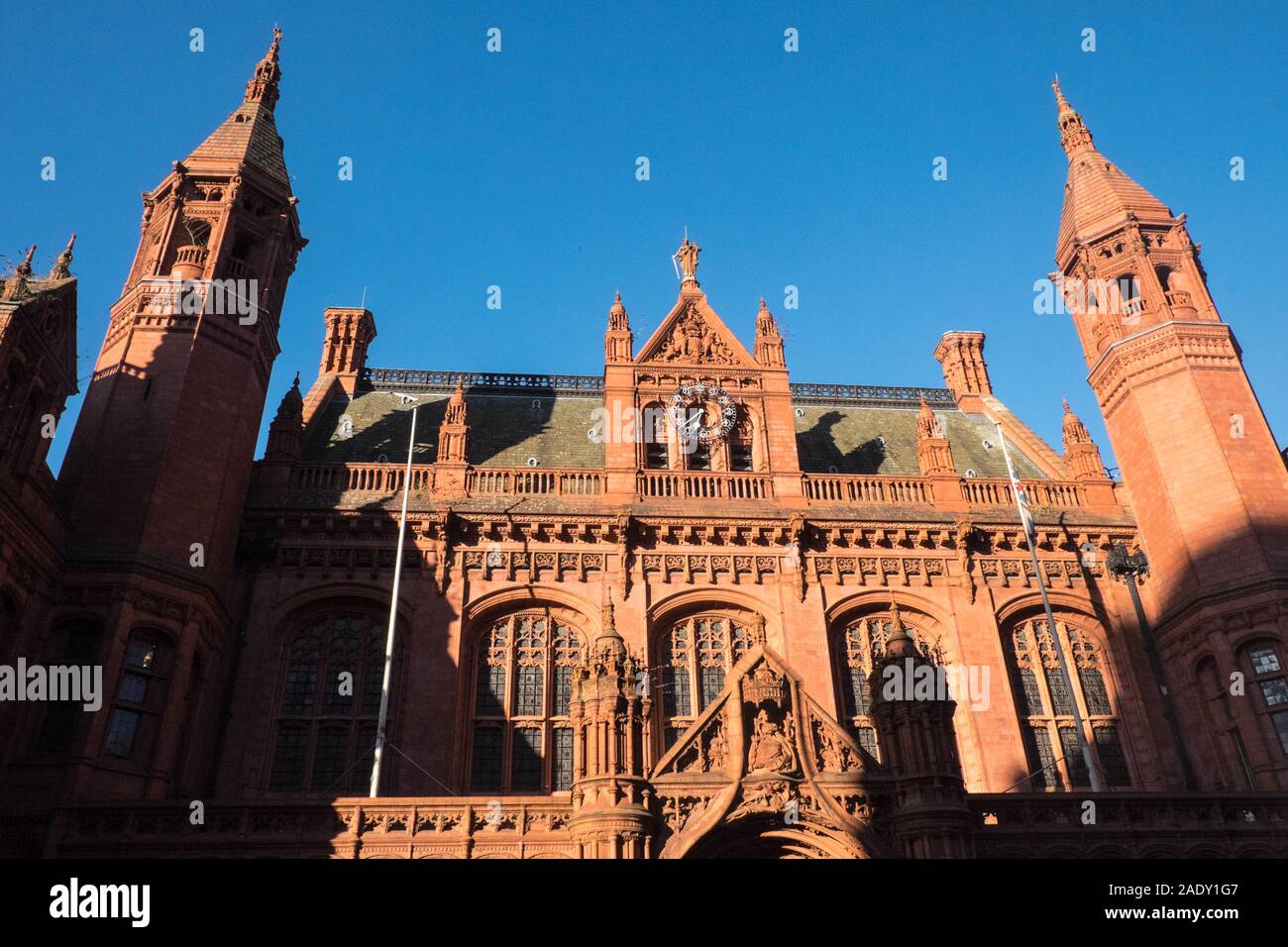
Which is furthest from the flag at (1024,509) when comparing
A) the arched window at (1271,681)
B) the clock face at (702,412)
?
the clock face at (702,412)

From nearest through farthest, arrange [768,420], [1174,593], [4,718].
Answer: [4,718] < [1174,593] < [768,420]

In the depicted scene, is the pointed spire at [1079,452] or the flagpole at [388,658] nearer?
the flagpole at [388,658]

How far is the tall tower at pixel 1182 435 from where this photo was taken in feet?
87.2

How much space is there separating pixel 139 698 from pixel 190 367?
32.2ft

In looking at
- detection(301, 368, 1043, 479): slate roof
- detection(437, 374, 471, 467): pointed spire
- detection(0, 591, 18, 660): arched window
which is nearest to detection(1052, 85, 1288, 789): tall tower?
detection(301, 368, 1043, 479): slate roof

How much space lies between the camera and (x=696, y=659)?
2820 cm

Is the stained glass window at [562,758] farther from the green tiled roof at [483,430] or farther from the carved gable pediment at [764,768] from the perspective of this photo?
the green tiled roof at [483,430]

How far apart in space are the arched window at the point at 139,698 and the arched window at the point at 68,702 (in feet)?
2.48

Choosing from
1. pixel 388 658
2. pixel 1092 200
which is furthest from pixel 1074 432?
Result: pixel 388 658

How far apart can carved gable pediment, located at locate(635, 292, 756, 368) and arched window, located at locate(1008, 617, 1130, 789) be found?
43.8 feet
